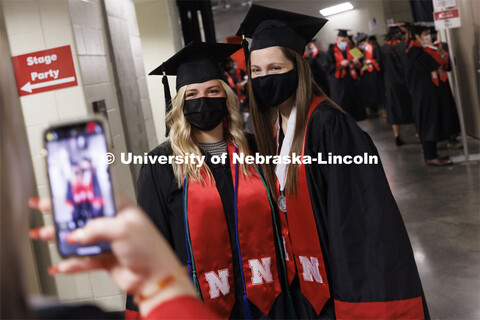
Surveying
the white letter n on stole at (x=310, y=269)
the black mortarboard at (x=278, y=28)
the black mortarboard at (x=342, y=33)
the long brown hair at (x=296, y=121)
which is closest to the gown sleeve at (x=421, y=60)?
the black mortarboard at (x=342, y=33)

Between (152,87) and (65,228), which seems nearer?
(65,228)

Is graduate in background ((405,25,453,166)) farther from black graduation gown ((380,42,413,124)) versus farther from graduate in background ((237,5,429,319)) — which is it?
graduate in background ((237,5,429,319))

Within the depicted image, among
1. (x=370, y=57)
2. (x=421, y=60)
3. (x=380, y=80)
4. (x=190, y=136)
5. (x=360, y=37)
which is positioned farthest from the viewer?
(x=380, y=80)

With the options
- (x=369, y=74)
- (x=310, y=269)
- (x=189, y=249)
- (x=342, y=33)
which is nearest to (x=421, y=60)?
(x=342, y=33)

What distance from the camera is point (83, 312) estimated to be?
0.62 m

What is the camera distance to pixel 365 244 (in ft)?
6.30

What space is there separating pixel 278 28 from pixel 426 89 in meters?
5.61

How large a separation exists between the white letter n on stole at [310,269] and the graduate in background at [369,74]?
877 centimetres

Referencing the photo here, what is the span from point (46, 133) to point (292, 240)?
5.03 ft

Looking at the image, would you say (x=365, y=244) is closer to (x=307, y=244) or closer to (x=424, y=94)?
(x=307, y=244)

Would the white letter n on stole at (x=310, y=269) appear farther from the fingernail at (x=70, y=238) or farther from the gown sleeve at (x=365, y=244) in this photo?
the fingernail at (x=70, y=238)

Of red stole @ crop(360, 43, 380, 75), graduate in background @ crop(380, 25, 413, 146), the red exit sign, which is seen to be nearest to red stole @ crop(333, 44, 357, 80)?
red stole @ crop(360, 43, 380, 75)

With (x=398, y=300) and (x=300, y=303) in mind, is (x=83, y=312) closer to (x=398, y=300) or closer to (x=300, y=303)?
(x=398, y=300)

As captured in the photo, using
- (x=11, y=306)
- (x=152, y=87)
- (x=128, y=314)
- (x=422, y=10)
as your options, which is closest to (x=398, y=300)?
(x=128, y=314)
